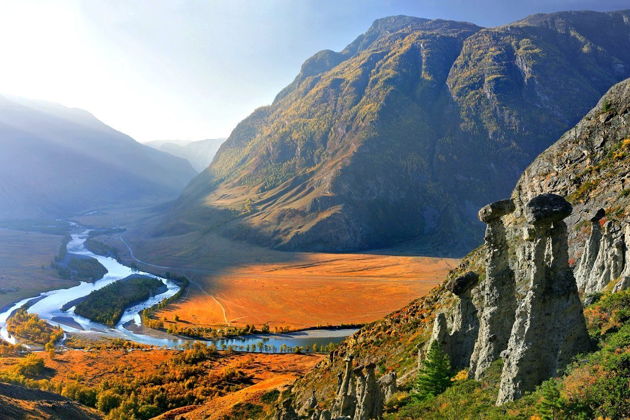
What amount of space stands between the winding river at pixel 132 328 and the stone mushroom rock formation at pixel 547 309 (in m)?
58.6

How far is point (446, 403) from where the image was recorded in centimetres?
1545

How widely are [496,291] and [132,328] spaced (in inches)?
3166

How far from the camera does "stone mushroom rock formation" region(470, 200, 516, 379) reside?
16219mm

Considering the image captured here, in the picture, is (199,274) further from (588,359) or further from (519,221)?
(588,359)

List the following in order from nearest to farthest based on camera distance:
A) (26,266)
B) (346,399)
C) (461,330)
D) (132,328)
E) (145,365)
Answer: (461,330) < (346,399) < (145,365) < (132,328) < (26,266)

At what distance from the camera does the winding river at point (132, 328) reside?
6962 cm

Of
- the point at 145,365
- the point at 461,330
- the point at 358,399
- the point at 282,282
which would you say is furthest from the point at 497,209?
the point at 282,282

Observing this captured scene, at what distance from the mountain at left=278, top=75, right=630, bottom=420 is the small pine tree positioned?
511 mm

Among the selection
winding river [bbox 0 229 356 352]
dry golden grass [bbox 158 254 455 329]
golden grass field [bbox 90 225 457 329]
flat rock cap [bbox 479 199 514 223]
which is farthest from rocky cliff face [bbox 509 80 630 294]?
dry golden grass [bbox 158 254 455 329]

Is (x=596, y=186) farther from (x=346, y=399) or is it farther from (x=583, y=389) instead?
(x=583, y=389)

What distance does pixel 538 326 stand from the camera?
41.0 ft

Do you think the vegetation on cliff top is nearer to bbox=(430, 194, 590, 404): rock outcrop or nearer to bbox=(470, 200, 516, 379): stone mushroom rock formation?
bbox=(430, 194, 590, 404): rock outcrop

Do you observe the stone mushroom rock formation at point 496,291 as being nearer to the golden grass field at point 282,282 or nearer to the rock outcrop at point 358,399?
the rock outcrop at point 358,399

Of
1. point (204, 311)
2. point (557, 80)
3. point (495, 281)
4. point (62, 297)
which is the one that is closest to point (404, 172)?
point (557, 80)
